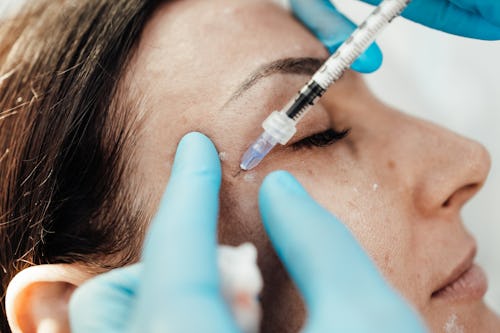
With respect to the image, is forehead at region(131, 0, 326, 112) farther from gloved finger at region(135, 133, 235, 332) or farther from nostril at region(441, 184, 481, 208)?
nostril at region(441, 184, 481, 208)

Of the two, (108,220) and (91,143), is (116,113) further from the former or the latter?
(108,220)

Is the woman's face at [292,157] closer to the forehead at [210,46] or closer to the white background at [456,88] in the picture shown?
the forehead at [210,46]

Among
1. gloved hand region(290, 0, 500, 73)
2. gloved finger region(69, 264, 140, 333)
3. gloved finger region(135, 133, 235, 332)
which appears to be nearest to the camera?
gloved finger region(135, 133, 235, 332)

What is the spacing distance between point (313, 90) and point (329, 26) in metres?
0.32

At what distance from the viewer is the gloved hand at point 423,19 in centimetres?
104

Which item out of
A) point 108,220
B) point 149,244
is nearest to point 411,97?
point 108,220

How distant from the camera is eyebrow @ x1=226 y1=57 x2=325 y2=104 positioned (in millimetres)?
893

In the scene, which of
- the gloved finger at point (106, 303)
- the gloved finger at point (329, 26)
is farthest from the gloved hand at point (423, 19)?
the gloved finger at point (106, 303)

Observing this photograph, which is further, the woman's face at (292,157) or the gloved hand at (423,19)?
the gloved hand at (423,19)

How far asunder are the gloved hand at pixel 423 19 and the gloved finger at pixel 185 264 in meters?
0.49

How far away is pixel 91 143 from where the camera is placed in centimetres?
91

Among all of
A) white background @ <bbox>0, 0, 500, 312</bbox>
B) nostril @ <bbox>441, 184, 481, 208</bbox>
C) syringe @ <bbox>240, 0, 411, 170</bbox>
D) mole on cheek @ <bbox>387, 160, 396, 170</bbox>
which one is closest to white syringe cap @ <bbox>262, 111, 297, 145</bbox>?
syringe @ <bbox>240, 0, 411, 170</bbox>

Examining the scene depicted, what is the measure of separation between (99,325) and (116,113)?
0.40 metres

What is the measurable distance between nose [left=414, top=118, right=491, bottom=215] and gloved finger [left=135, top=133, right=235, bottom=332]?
428 mm
